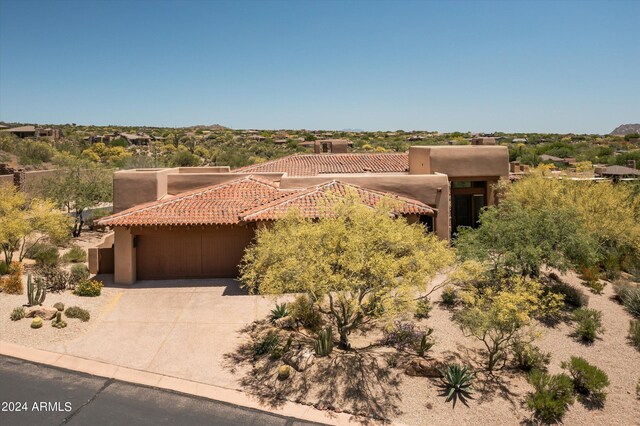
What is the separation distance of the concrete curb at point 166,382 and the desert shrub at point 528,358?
5468mm

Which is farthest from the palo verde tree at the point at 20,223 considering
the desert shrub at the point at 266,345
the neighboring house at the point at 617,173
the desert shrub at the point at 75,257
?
the neighboring house at the point at 617,173

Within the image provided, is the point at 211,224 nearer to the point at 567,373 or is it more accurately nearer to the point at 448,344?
the point at 448,344

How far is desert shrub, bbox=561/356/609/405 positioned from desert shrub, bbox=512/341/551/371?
2.20 ft

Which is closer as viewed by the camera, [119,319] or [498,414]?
[498,414]

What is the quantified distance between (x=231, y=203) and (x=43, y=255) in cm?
957

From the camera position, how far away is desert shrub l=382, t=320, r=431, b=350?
14875 millimetres

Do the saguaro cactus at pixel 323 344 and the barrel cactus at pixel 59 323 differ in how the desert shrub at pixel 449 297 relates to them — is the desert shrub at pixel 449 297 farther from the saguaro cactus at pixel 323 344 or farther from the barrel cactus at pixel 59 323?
the barrel cactus at pixel 59 323

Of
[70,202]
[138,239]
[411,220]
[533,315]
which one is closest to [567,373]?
[533,315]

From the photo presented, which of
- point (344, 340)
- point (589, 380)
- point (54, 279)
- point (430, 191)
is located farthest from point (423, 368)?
point (54, 279)

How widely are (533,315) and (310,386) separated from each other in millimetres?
9166

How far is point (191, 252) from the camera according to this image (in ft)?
68.5

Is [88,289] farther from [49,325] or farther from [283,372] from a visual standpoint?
[283,372]

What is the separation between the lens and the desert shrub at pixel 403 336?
14.9 metres

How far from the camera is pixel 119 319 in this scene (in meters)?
16.3
